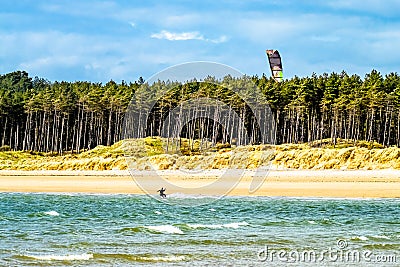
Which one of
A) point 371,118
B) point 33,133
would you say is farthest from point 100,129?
point 371,118

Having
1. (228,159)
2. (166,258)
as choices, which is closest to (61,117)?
(228,159)

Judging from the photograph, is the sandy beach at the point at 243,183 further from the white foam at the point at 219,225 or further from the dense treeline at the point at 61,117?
the dense treeline at the point at 61,117

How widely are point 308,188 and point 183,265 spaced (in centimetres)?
2071

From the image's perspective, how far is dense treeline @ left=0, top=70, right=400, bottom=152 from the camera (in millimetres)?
73250

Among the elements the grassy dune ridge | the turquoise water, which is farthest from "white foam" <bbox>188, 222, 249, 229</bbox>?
the grassy dune ridge

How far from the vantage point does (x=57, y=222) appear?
21891mm

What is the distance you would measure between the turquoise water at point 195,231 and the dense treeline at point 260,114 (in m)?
34.4

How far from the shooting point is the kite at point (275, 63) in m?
69.4

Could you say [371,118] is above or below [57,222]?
above

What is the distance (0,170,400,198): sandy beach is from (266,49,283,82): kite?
26572 mm

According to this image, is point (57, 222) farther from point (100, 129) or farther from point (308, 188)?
point (100, 129)

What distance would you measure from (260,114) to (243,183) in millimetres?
39913

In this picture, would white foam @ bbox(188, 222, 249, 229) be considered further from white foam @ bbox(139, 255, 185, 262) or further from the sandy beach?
the sandy beach

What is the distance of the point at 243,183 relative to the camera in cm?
3800
